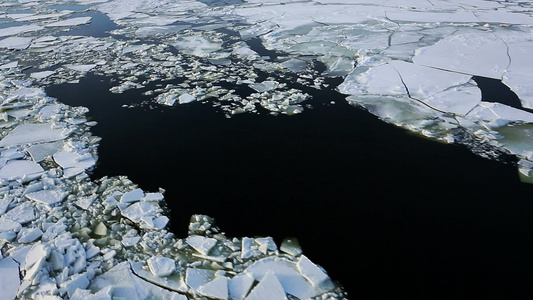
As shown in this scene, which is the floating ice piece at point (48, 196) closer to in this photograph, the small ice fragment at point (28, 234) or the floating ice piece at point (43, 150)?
the small ice fragment at point (28, 234)

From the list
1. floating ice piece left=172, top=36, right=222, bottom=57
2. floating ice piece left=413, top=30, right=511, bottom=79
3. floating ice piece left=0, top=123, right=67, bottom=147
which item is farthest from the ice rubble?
floating ice piece left=413, top=30, right=511, bottom=79

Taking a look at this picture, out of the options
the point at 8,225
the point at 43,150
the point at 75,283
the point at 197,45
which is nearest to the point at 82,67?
the point at 197,45

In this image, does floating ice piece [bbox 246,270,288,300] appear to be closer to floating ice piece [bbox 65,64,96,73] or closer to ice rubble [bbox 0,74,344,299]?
ice rubble [bbox 0,74,344,299]

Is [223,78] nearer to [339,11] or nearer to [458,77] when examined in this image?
[458,77]

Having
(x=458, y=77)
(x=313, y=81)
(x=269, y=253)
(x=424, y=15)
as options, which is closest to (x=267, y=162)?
(x=269, y=253)

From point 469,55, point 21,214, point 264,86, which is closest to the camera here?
point 21,214

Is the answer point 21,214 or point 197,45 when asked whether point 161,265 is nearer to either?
point 21,214
